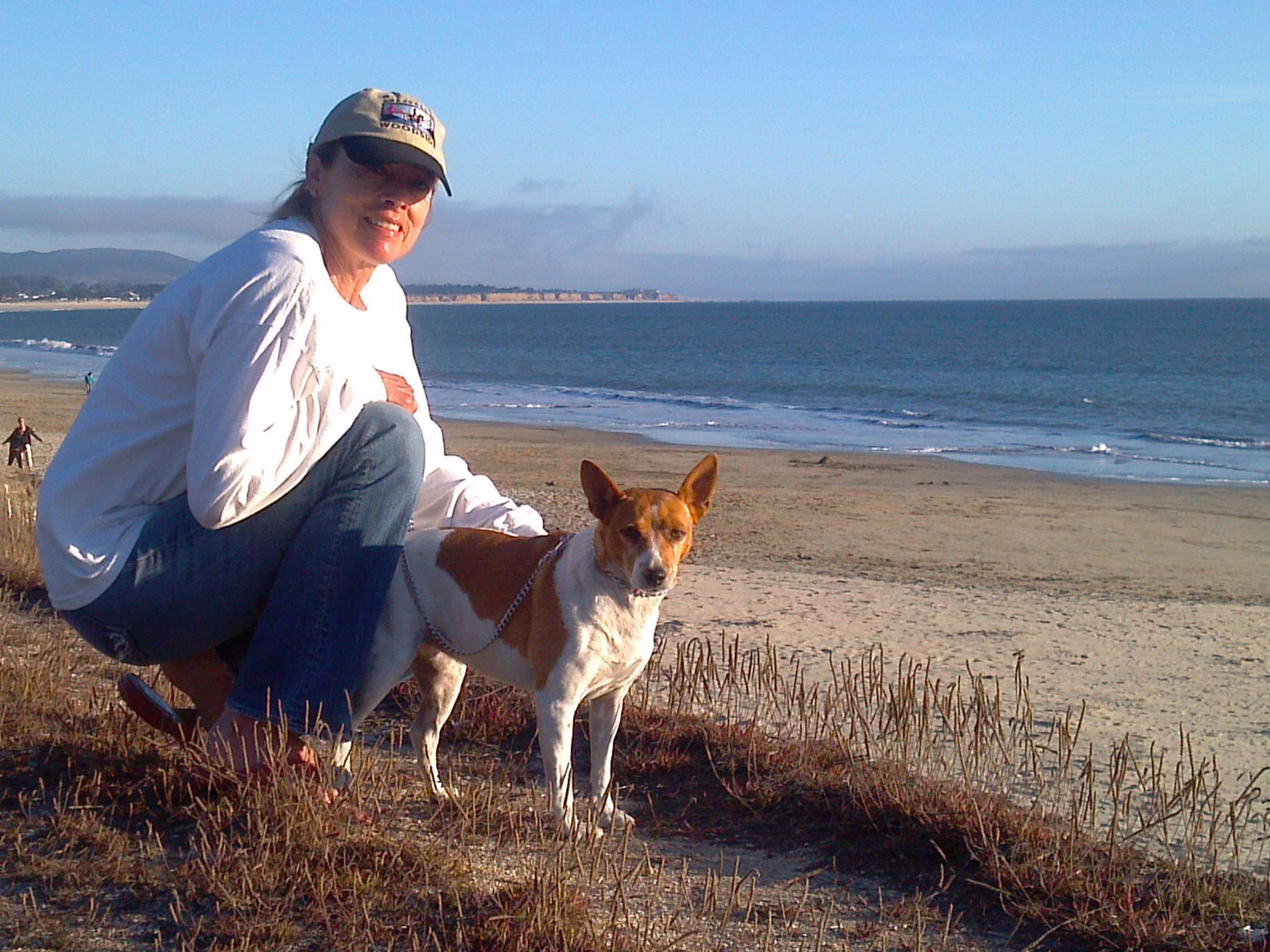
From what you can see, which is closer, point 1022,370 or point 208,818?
point 208,818

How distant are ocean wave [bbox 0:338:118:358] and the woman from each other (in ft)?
210

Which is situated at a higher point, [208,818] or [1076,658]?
[208,818]

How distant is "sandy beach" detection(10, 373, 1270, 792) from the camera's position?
680 centimetres

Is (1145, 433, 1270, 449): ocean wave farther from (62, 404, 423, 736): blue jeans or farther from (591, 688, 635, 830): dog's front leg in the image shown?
(62, 404, 423, 736): blue jeans

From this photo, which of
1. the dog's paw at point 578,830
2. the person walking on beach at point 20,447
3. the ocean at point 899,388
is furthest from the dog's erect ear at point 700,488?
the ocean at point 899,388

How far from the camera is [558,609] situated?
12.2 feet

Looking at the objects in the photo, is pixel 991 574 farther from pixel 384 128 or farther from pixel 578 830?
pixel 384 128

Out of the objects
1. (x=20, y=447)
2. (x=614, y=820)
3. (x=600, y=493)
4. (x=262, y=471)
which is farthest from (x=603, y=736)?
(x=20, y=447)

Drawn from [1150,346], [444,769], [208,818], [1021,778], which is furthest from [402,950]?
[1150,346]

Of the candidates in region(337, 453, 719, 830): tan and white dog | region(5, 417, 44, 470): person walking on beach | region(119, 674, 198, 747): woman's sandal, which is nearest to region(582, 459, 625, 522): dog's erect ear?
region(337, 453, 719, 830): tan and white dog

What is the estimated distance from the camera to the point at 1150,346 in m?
74.2

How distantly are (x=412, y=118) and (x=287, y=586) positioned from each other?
1.45 m

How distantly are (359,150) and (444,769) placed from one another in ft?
7.45

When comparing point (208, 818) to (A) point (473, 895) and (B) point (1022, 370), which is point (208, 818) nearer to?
(A) point (473, 895)
